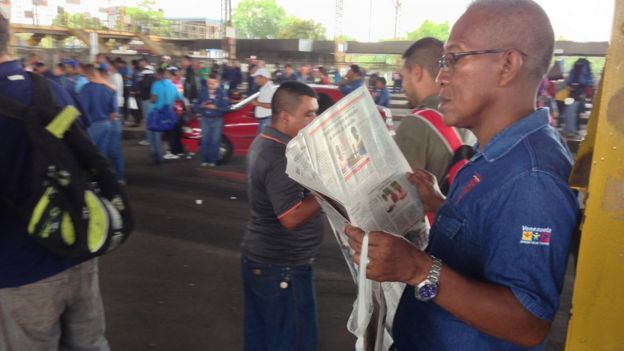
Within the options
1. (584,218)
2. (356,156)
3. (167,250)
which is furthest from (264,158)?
(167,250)

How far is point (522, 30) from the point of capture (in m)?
1.38

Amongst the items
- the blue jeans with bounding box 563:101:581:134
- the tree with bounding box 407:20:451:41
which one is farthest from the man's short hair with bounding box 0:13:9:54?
the tree with bounding box 407:20:451:41

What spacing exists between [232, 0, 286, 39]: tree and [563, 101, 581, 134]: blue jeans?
96.1 m

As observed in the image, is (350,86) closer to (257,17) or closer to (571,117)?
(571,117)

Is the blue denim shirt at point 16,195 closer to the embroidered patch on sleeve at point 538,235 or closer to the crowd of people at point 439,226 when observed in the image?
the crowd of people at point 439,226

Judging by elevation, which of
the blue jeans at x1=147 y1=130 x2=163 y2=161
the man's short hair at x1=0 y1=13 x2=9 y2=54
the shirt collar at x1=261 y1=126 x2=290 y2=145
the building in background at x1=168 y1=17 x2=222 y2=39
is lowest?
the blue jeans at x1=147 y1=130 x2=163 y2=161

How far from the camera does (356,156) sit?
1534 mm

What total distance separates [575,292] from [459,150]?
4.99ft

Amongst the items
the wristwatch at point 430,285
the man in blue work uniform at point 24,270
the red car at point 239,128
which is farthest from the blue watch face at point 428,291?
the red car at point 239,128

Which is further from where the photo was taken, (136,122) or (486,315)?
(136,122)

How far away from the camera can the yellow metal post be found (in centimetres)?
109

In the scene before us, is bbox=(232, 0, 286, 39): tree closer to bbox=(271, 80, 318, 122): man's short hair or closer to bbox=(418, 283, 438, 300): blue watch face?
bbox=(271, 80, 318, 122): man's short hair

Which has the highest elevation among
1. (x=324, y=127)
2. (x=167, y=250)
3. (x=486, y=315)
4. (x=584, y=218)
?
(x=324, y=127)

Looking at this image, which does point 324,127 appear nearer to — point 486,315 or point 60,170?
point 486,315
